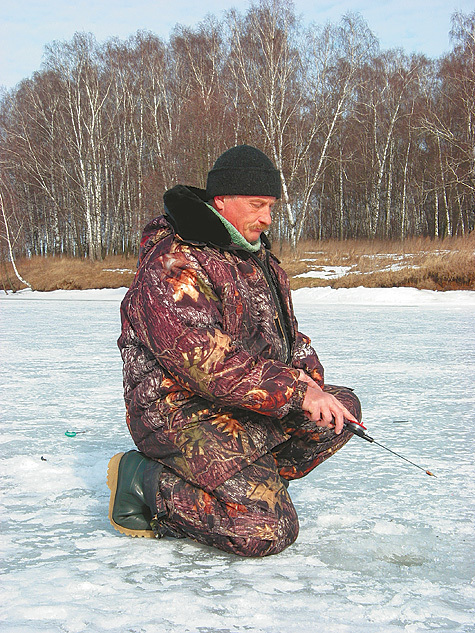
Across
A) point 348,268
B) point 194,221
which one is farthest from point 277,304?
point 348,268

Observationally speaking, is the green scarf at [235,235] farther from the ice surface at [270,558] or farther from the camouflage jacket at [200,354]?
the ice surface at [270,558]

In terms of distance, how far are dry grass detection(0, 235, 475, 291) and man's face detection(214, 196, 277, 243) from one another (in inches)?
448

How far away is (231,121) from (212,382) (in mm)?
20505

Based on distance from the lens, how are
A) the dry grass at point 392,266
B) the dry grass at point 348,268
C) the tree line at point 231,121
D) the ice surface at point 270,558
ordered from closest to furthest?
1. the ice surface at point 270,558
2. the dry grass at point 392,266
3. the dry grass at point 348,268
4. the tree line at point 231,121

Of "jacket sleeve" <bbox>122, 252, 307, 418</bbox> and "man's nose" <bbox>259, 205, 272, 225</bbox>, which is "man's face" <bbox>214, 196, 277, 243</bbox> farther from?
Answer: "jacket sleeve" <bbox>122, 252, 307, 418</bbox>

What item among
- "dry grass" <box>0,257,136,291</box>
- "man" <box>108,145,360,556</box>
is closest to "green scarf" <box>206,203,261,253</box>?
"man" <box>108,145,360,556</box>

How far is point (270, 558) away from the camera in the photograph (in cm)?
177

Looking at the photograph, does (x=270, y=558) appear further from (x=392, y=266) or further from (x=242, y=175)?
(x=392, y=266)

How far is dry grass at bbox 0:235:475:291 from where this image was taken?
1292 centimetres

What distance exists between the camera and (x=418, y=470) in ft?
8.38

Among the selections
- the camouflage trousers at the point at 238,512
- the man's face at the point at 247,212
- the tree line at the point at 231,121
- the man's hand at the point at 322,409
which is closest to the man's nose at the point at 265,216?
the man's face at the point at 247,212

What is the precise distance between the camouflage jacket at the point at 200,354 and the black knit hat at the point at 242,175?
0.09 meters

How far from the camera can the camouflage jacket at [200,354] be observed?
1751 mm

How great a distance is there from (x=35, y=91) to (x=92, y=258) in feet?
27.9
